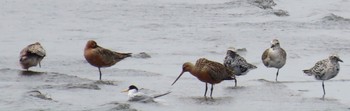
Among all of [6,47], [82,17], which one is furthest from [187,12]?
[6,47]

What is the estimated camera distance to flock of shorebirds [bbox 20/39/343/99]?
614 inches

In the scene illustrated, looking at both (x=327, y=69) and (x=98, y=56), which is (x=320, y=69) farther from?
(x=98, y=56)

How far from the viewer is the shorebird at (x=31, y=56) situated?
1644cm

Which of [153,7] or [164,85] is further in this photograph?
[153,7]

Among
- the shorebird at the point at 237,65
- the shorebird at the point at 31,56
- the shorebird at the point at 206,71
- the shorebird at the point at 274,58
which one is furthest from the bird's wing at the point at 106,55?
the shorebird at the point at 274,58

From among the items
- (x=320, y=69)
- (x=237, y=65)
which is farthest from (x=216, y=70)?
(x=320, y=69)

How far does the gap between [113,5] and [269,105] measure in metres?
12.9

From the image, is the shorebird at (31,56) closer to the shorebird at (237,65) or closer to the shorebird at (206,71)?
the shorebird at (206,71)

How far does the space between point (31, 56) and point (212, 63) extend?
10.3 feet

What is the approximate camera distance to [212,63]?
15.9 meters

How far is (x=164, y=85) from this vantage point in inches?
628

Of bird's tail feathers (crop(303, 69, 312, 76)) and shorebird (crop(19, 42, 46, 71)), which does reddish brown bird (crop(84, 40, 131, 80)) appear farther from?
bird's tail feathers (crop(303, 69, 312, 76))

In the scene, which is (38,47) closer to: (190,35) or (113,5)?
(190,35)

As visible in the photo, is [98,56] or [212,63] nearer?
[212,63]
